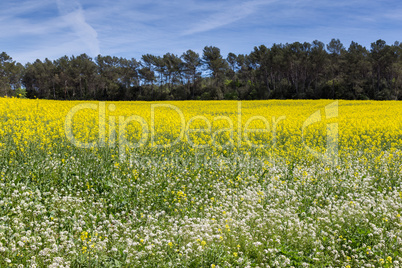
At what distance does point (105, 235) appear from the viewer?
4.97 metres

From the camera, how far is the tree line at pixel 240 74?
56969 mm

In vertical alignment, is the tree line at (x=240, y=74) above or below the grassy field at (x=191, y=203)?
above

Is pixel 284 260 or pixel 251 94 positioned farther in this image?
pixel 251 94

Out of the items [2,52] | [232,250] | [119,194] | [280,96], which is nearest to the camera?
[232,250]

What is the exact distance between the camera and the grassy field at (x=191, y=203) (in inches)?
184

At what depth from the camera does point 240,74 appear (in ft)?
279

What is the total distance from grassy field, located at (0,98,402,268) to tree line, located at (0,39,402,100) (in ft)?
159

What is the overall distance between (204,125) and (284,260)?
1112 cm

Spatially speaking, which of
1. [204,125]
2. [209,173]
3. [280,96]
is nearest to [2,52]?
[280,96]

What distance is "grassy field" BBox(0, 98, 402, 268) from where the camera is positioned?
15.3 feet

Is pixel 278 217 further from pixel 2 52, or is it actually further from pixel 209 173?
pixel 2 52

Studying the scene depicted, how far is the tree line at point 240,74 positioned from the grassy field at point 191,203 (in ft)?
159

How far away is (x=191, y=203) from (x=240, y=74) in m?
81.0

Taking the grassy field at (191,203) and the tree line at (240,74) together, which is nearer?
the grassy field at (191,203)
